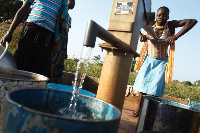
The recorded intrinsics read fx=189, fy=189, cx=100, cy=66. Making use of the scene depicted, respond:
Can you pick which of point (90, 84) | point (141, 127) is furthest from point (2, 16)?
point (141, 127)

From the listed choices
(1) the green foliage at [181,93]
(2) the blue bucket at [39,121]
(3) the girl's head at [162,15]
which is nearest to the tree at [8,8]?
(1) the green foliage at [181,93]

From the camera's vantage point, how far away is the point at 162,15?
10.8ft

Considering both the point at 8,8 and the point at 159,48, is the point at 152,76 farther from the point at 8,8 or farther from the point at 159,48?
the point at 8,8

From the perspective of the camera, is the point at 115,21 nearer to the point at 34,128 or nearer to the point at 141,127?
the point at 141,127

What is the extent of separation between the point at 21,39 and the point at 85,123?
2009 mm

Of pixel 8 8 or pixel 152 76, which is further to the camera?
pixel 8 8

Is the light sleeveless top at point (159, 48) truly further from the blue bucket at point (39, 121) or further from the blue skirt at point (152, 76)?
the blue bucket at point (39, 121)

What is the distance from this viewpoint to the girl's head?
329cm

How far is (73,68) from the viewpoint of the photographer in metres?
7.29

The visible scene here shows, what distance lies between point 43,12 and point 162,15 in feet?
6.80

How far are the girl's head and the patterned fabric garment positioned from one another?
1869 millimetres

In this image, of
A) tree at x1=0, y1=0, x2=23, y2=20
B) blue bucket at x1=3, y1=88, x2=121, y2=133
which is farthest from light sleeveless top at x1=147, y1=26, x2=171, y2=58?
tree at x1=0, y1=0, x2=23, y2=20

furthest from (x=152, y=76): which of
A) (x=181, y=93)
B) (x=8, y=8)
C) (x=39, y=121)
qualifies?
(x=8, y=8)

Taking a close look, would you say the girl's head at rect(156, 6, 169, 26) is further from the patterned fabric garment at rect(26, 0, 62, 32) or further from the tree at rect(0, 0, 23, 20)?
the tree at rect(0, 0, 23, 20)
